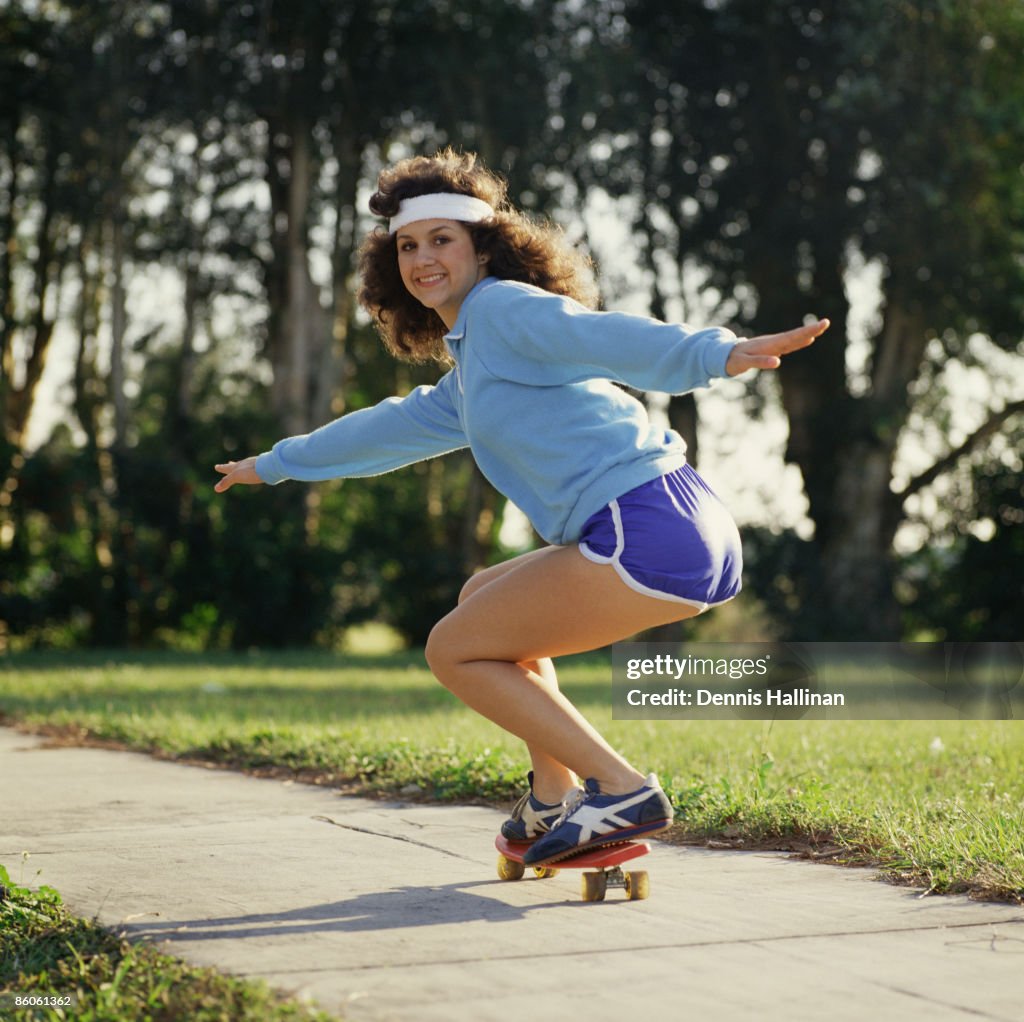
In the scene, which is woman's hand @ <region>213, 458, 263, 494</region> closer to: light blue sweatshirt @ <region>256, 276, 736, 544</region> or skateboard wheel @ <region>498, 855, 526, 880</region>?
light blue sweatshirt @ <region>256, 276, 736, 544</region>

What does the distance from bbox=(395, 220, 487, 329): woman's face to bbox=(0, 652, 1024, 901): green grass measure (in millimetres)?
1948

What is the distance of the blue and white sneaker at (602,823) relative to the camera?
3.90m

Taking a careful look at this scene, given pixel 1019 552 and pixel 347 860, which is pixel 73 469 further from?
pixel 347 860

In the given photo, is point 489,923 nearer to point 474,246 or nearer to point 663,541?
point 663,541

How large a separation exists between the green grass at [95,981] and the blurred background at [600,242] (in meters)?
17.1

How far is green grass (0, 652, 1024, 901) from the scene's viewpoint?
15.4 ft

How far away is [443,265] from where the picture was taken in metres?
4.38

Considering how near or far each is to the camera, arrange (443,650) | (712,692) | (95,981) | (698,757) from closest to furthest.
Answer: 1. (95,981)
2. (443,650)
3. (698,757)
4. (712,692)

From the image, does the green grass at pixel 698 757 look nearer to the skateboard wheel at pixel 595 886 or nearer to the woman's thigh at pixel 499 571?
the skateboard wheel at pixel 595 886

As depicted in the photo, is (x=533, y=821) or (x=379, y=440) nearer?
(x=533, y=821)

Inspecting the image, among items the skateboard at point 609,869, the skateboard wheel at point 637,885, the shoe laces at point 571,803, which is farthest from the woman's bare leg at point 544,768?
the skateboard wheel at point 637,885

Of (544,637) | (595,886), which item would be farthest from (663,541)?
(595,886)

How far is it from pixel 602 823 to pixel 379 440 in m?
1.40

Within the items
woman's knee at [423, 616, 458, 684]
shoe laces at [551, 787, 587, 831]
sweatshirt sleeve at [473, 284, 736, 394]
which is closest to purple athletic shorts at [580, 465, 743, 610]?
sweatshirt sleeve at [473, 284, 736, 394]
